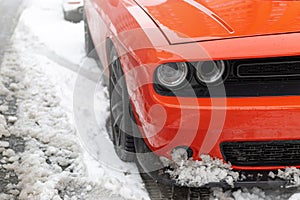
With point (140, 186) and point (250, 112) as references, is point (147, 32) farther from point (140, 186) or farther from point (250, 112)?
point (140, 186)

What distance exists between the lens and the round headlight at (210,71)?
8.70ft

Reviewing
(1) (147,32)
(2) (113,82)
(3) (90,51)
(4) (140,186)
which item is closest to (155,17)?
(1) (147,32)

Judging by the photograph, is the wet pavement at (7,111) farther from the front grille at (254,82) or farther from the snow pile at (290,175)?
the snow pile at (290,175)

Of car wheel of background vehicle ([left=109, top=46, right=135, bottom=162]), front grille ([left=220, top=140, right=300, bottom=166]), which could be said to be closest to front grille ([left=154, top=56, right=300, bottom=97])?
front grille ([left=220, top=140, right=300, bottom=166])

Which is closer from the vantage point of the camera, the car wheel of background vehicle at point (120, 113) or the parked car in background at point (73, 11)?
the car wheel of background vehicle at point (120, 113)

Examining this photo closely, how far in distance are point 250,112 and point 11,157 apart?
1.93 metres

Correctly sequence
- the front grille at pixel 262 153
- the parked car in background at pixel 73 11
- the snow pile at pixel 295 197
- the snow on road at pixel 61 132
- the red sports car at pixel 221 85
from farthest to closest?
the parked car in background at pixel 73 11, the snow on road at pixel 61 132, the snow pile at pixel 295 197, the front grille at pixel 262 153, the red sports car at pixel 221 85

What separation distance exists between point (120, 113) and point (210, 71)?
100cm

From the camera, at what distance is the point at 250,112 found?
8.44 ft

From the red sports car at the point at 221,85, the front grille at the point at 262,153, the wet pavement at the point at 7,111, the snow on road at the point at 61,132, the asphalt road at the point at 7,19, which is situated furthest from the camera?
the asphalt road at the point at 7,19

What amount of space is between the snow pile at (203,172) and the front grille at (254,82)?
42cm

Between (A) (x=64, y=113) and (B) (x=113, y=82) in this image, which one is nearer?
(B) (x=113, y=82)

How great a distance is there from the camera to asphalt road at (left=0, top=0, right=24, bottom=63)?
6578 millimetres

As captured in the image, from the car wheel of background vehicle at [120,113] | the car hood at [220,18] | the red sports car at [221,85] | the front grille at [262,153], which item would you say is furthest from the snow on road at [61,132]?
the car hood at [220,18]
